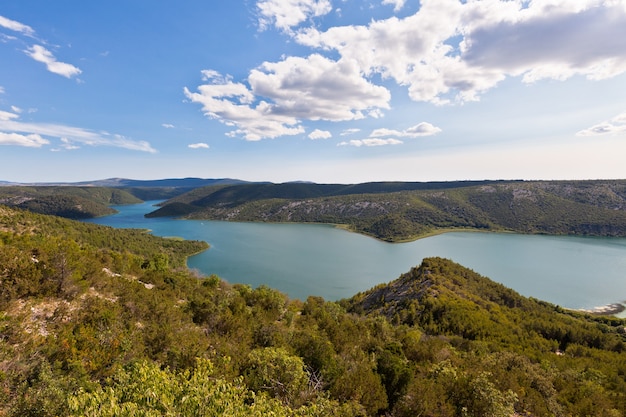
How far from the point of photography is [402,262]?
132500mm

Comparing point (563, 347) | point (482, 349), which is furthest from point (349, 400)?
point (563, 347)

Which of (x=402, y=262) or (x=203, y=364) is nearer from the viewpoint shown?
(x=203, y=364)

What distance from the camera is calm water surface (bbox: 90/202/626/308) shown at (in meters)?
96.2

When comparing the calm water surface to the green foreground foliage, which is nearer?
the green foreground foliage

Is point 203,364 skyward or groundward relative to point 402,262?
skyward

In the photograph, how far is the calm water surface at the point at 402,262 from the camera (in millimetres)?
96188

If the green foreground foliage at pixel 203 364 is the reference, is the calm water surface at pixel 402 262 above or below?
below

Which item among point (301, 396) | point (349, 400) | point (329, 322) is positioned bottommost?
point (329, 322)

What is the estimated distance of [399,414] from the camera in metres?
18.1

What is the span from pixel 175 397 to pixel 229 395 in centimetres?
209

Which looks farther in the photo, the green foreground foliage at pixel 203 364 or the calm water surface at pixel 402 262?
the calm water surface at pixel 402 262

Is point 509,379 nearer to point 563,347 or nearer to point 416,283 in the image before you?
point 563,347

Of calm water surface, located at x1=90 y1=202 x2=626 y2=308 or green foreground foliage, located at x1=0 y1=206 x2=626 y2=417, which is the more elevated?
green foreground foliage, located at x1=0 y1=206 x2=626 y2=417

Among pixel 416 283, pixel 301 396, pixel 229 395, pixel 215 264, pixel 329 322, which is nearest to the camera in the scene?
pixel 229 395
